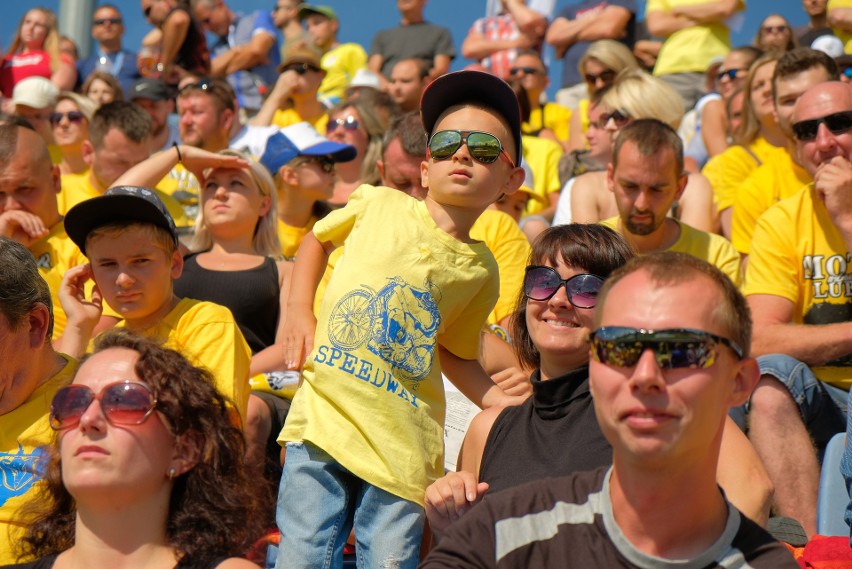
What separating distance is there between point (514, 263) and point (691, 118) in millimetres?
4382

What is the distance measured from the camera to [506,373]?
160 inches

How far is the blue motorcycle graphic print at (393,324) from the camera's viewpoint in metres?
3.44

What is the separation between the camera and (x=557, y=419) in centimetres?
313

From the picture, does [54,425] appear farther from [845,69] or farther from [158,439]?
[845,69]

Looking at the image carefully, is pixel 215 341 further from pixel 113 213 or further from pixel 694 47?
pixel 694 47

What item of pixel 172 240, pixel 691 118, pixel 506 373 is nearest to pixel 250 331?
pixel 172 240

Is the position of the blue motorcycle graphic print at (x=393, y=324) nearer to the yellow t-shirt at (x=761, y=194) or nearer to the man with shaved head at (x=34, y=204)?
the man with shaved head at (x=34, y=204)

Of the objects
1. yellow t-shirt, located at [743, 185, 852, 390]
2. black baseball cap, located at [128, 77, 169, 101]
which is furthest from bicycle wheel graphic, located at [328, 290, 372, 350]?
black baseball cap, located at [128, 77, 169, 101]

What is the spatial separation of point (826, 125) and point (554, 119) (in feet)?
17.0

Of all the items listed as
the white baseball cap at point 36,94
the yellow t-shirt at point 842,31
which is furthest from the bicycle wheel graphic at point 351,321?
the yellow t-shirt at point 842,31

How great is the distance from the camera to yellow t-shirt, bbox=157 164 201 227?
22.9 ft

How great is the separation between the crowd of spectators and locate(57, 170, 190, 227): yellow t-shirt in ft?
0.08

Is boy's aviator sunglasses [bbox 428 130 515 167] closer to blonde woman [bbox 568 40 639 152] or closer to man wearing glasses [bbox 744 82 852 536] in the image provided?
man wearing glasses [bbox 744 82 852 536]

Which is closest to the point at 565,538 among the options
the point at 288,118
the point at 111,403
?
the point at 111,403
